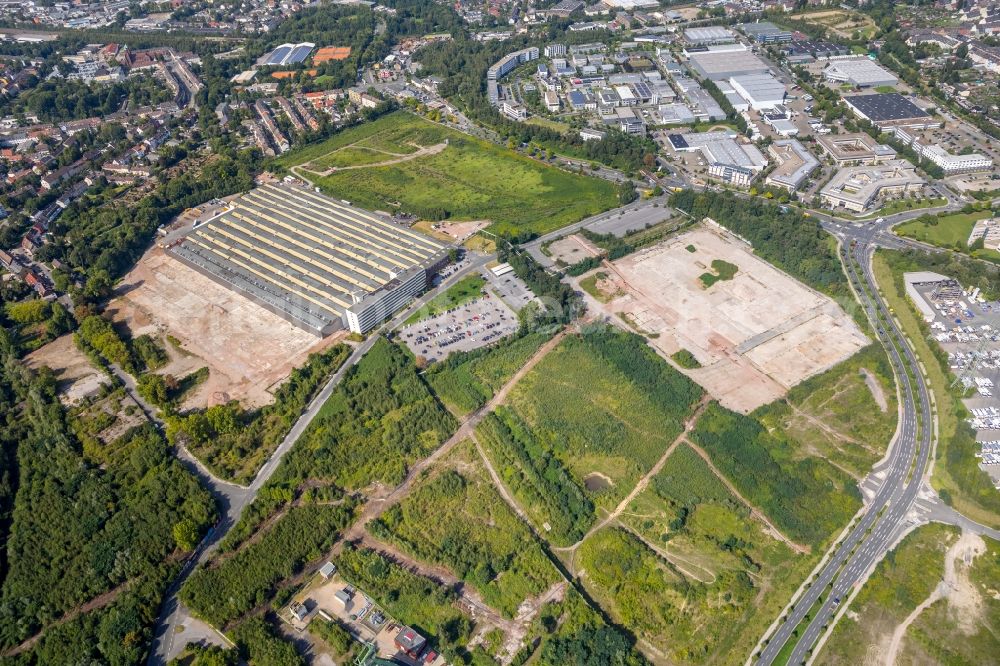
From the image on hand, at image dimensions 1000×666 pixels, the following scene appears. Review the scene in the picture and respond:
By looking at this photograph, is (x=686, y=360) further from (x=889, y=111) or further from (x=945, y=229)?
(x=889, y=111)

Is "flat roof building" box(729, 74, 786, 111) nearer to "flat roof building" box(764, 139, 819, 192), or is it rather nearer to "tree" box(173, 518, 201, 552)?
"flat roof building" box(764, 139, 819, 192)

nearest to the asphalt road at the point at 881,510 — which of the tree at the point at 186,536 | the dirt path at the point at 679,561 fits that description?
the dirt path at the point at 679,561

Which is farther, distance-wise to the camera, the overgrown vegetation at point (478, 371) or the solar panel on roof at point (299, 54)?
the solar panel on roof at point (299, 54)

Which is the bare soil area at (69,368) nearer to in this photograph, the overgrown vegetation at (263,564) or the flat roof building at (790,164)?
the overgrown vegetation at (263,564)

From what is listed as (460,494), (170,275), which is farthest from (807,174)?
(170,275)

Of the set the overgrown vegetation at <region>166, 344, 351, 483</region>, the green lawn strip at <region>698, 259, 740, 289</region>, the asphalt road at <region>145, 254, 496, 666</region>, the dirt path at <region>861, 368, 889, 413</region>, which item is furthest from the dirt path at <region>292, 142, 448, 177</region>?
the dirt path at <region>861, 368, 889, 413</region>

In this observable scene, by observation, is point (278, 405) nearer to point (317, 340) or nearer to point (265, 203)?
point (317, 340)

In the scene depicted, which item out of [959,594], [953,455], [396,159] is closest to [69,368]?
[396,159]
